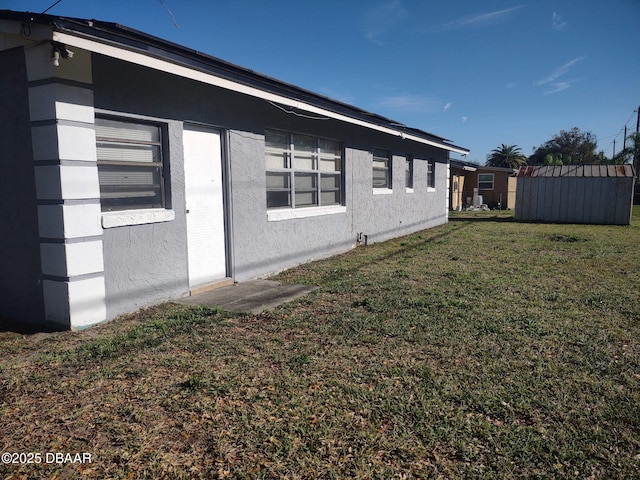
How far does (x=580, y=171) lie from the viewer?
60.0ft

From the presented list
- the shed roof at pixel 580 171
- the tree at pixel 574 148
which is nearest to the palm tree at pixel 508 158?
the tree at pixel 574 148

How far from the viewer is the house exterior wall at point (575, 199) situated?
17516 mm

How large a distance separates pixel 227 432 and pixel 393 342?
2.07m

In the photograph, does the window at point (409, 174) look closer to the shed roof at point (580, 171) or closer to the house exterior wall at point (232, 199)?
the house exterior wall at point (232, 199)

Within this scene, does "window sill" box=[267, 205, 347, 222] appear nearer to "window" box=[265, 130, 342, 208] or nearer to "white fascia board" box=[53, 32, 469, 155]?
"window" box=[265, 130, 342, 208]

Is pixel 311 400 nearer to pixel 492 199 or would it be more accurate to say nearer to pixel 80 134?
pixel 80 134

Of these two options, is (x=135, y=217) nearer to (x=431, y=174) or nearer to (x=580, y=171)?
(x=431, y=174)

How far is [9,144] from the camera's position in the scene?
4.93 m

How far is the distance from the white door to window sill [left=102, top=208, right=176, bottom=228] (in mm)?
491

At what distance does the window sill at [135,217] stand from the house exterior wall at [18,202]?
0.71 meters

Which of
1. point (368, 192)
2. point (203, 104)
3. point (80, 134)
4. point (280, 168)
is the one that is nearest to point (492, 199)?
point (368, 192)

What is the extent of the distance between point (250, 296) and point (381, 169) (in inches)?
285

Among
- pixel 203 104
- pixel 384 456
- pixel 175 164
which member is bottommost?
pixel 384 456

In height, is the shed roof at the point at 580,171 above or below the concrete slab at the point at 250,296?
above
